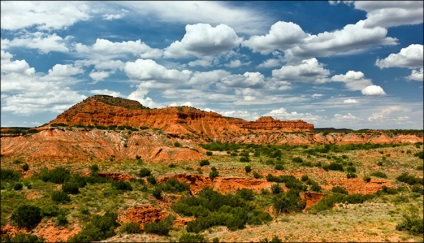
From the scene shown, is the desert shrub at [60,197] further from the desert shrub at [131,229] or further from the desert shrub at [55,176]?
the desert shrub at [131,229]

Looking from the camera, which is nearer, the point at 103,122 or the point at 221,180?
the point at 221,180

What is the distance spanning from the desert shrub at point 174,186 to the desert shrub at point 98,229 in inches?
416

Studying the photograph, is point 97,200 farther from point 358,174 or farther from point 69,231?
point 358,174

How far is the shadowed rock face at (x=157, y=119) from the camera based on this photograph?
126 meters

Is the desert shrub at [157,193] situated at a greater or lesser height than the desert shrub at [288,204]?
greater

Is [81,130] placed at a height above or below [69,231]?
above

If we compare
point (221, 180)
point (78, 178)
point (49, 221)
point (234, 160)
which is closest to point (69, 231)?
point (49, 221)

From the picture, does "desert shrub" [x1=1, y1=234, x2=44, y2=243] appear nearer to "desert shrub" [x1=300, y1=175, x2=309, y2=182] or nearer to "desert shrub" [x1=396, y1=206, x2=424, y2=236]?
"desert shrub" [x1=396, y1=206, x2=424, y2=236]

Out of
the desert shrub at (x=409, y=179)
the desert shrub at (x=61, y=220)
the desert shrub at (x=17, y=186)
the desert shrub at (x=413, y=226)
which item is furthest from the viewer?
the desert shrub at (x=409, y=179)

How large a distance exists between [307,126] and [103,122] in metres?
113

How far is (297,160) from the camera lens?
5266 centimetres

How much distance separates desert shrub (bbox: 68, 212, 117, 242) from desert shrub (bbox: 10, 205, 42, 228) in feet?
14.6

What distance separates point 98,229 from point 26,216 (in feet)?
21.8

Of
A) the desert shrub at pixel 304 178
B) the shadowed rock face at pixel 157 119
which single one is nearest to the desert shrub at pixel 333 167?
the desert shrub at pixel 304 178
